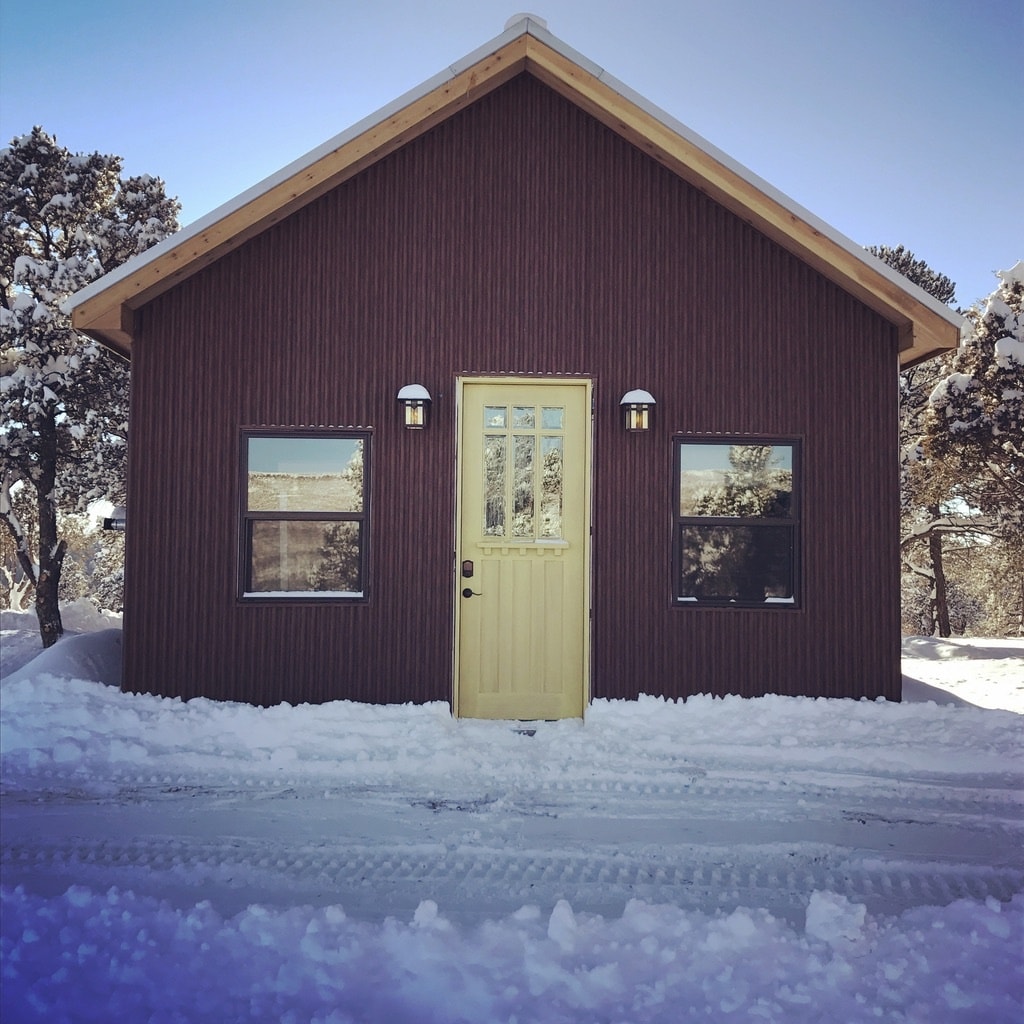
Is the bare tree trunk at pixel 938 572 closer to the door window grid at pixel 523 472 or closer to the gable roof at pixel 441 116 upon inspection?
the gable roof at pixel 441 116

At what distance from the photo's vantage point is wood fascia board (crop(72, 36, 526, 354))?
5543 millimetres

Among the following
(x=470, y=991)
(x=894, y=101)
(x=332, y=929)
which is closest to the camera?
(x=470, y=991)

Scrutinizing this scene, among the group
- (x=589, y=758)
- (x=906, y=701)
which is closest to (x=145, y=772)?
(x=589, y=758)

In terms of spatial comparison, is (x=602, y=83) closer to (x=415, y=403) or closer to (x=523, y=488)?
(x=415, y=403)

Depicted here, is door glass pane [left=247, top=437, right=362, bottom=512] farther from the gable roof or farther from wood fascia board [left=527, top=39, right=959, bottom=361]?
wood fascia board [left=527, top=39, right=959, bottom=361]

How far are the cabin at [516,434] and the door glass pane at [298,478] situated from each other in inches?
0.9

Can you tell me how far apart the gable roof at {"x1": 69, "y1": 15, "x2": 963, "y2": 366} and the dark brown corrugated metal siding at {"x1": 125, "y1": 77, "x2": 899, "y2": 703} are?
0.19 metres

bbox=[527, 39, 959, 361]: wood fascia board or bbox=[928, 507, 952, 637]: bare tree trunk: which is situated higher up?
bbox=[527, 39, 959, 361]: wood fascia board

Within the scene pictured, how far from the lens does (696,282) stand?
20.1 ft

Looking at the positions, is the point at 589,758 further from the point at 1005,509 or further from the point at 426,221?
the point at 1005,509

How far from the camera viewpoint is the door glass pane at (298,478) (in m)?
5.97

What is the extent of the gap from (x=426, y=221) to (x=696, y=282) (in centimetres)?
224

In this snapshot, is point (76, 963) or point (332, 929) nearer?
point (76, 963)

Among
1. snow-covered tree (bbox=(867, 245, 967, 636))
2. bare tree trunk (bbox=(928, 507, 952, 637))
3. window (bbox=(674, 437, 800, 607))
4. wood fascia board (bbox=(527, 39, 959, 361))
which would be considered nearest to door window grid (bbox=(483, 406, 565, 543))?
window (bbox=(674, 437, 800, 607))
